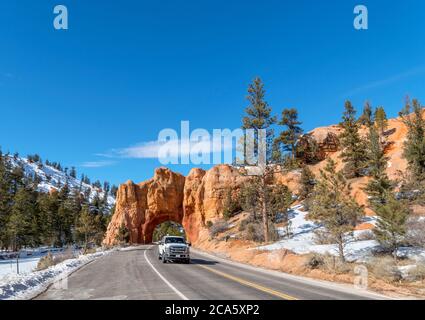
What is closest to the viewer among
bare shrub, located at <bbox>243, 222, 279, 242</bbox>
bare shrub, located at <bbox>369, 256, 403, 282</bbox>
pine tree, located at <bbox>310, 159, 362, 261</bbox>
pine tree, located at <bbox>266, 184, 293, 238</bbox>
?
bare shrub, located at <bbox>369, 256, 403, 282</bbox>

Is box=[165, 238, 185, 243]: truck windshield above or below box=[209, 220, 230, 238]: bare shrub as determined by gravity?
above

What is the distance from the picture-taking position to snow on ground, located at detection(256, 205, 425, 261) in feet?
70.3

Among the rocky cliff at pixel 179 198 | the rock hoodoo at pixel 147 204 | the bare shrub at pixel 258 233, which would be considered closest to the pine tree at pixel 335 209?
the bare shrub at pixel 258 233

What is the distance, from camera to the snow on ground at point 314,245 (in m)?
21.4

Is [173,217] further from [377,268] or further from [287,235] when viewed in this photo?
[377,268]

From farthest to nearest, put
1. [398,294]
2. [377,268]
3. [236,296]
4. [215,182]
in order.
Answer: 1. [215,182]
2. [377,268]
3. [398,294]
4. [236,296]

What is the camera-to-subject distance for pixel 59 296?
10.5m

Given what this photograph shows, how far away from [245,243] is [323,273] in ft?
60.8

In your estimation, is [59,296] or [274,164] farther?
[274,164]

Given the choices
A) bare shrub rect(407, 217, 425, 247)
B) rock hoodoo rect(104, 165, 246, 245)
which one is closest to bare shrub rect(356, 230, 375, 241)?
bare shrub rect(407, 217, 425, 247)

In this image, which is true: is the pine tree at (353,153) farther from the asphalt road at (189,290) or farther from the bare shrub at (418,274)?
the asphalt road at (189,290)

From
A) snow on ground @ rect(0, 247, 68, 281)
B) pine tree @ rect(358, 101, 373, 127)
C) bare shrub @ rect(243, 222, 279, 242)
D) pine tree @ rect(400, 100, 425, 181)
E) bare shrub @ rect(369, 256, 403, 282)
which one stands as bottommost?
snow on ground @ rect(0, 247, 68, 281)

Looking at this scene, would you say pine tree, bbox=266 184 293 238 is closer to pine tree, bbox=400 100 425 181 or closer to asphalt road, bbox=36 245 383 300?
pine tree, bbox=400 100 425 181
